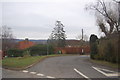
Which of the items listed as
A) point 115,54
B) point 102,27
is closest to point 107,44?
point 115,54

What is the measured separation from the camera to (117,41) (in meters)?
14.3

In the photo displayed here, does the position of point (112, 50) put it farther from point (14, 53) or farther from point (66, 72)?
point (14, 53)

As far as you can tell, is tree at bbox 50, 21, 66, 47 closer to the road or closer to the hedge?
the hedge

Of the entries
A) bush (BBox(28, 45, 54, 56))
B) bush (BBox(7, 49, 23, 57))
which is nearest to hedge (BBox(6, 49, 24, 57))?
bush (BBox(7, 49, 23, 57))

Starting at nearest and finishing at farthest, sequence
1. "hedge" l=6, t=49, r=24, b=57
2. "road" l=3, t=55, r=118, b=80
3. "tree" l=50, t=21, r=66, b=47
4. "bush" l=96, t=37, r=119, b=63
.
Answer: "road" l=3, t=55, r=118, b=80 → "bush" l=96, t=37, r=119, b=63 → "hedge" l=6, t=49, r=24, b=57 → "tree" l=50, t=21, r=66, b=47

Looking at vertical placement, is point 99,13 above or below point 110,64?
above

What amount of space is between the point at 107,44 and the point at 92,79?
255 inches

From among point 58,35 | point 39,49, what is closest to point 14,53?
point 39,49

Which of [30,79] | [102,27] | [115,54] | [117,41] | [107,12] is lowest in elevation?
[30,79]

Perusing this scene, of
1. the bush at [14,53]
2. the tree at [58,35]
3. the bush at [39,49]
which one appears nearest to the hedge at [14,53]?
the bush at [14,53]

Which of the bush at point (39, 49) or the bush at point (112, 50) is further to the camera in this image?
the bush at point (39, 49)

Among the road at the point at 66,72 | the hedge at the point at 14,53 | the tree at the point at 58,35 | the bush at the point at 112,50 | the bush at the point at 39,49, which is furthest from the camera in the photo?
the tree at the point at 58,35

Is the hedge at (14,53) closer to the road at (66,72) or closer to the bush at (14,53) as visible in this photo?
the bush at (14,53)

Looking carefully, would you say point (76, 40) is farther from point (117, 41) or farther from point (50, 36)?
point (117, 41)
